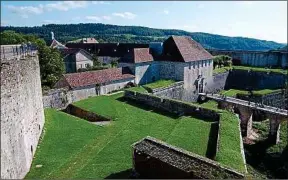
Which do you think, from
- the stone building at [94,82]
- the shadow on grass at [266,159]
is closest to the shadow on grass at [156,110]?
the stone building at [94,82]

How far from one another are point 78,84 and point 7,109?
15.9m

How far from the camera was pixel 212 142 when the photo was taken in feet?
54.0

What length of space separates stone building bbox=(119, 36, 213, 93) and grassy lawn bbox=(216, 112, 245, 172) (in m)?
13.8

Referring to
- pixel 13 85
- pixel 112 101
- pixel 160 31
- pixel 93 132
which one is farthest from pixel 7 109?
pixel 160 31

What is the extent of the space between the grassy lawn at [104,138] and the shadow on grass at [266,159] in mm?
4906

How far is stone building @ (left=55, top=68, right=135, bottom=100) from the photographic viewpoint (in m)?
26.8

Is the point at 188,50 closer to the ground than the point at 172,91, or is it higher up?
higher up

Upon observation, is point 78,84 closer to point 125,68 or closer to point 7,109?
point 125,68

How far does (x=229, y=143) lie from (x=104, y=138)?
258 inches

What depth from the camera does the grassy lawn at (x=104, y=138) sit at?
13.5 m

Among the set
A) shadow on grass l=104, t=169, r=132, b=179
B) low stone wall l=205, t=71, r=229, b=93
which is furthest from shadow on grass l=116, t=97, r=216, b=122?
low stone wall l=205, t=71, r=229, b=93

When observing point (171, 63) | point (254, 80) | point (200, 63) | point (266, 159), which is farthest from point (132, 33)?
point (266, 159)

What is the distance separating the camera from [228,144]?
1541cm

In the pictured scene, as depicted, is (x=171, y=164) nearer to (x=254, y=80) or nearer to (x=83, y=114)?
(x=83, y=114)
